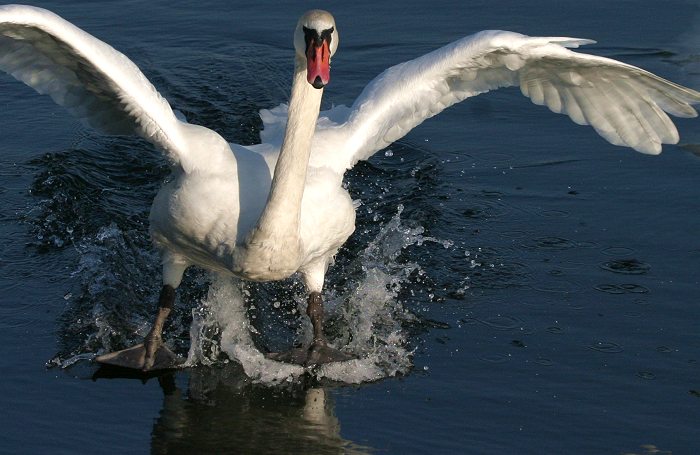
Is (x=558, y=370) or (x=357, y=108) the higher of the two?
(x=357, y=108)

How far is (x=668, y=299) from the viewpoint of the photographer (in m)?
8.14

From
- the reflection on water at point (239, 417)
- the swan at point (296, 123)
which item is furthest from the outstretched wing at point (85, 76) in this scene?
the reflection on water at point (239, 417)

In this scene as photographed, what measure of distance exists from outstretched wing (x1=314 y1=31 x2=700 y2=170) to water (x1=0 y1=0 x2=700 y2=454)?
108cm

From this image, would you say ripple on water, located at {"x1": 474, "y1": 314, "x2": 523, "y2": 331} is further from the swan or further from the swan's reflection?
the swan's reflection

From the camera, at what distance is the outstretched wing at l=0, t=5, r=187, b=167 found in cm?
693

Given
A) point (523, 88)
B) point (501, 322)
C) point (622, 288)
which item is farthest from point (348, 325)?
point (523, 88)

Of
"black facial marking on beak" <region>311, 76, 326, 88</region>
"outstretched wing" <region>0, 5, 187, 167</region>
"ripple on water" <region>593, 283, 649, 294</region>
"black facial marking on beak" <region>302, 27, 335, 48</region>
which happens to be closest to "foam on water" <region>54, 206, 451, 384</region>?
"outstretched wing" <region>0, 5, 187, 167</region>

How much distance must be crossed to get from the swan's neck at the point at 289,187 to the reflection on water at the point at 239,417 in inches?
29.7

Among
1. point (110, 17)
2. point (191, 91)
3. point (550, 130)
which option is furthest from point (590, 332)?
point (110, 17)

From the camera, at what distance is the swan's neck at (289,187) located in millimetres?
6918

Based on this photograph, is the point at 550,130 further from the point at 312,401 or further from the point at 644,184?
the point at 312,401

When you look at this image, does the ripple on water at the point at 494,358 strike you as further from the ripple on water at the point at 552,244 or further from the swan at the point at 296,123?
the ripple on water at the point at 552,244

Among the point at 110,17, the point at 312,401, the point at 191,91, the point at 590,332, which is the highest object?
the point at 110,17

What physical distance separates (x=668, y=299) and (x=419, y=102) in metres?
2.00
